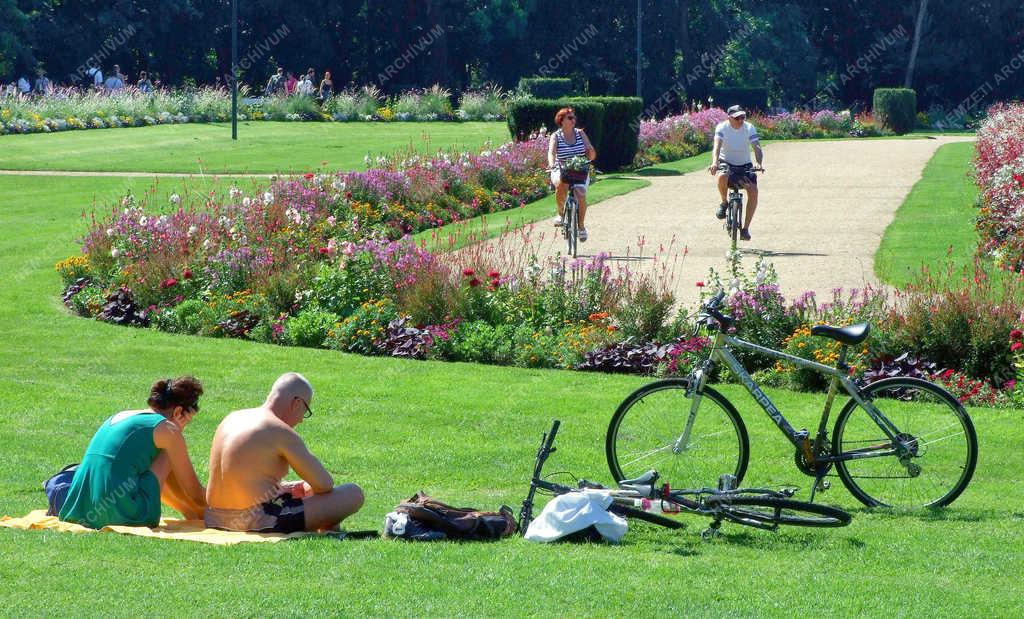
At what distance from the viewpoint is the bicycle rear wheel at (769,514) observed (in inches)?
259

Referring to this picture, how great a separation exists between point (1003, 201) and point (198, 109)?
2833cm

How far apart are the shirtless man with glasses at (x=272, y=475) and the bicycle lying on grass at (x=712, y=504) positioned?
981mm

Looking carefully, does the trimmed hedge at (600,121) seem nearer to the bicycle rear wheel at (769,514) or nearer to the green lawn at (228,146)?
the green lawn at (228,146)

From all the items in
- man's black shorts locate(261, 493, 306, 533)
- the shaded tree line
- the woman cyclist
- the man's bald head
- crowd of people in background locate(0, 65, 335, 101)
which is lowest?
man's black shorts locate(261, 493, 306, 533)

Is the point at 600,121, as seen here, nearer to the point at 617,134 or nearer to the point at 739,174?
the point at 617,134

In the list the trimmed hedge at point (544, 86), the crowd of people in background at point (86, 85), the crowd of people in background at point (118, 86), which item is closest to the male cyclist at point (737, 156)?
the crowd of people in background at point (86, 85)

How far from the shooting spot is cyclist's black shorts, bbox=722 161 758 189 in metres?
17.8

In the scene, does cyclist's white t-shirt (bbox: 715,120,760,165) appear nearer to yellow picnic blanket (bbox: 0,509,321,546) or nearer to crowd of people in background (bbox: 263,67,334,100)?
yellow picnic blanket (bbox: 0,509,321,546)

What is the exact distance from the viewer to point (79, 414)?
9.89 m

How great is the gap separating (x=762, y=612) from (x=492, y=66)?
58.3 metres

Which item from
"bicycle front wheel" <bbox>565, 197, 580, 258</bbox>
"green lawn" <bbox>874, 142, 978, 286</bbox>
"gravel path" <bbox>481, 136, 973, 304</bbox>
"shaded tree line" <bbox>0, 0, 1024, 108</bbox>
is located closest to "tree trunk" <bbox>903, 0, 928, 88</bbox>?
"shaded tree line" <bbox>0, 0, 1024, 108</bbox>

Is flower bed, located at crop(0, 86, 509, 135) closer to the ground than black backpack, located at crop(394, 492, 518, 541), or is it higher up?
higher up

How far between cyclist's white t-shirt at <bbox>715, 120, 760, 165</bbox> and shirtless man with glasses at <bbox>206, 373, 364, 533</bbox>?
1184 centimetres

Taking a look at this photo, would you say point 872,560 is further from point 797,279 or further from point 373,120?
point 373,120
